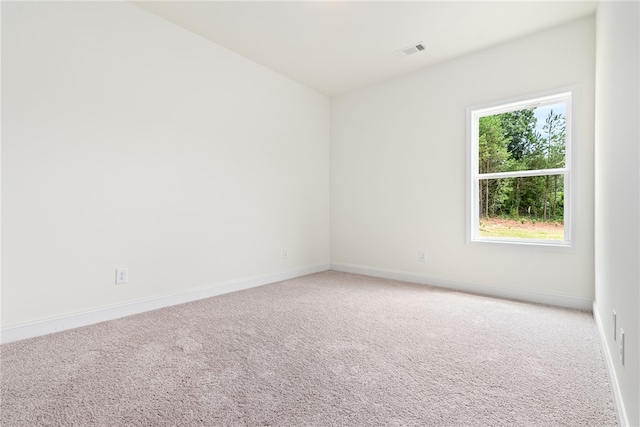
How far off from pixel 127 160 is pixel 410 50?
115 inches

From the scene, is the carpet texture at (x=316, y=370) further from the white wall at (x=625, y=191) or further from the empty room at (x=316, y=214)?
the white wall at (x=625, y=191)

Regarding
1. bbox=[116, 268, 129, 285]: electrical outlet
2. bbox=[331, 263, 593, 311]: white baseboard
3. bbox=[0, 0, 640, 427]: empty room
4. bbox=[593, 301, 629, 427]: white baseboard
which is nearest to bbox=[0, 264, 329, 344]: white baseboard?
bbox=[0, 0, 640, 427]: empty room

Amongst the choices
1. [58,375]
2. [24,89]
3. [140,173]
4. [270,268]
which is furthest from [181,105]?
[58,375]

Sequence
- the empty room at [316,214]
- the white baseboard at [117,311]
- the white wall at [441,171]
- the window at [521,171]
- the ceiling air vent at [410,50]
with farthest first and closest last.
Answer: the ceiling air vent at [410,50]
the window at [521,171]
the white wall at [441,171]
the white baseboard at [117,311]
the empty room at [316,214]

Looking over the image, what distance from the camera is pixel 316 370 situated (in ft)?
5.38

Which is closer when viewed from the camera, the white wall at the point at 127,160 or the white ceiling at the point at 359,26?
the white wall at the point at 127,160

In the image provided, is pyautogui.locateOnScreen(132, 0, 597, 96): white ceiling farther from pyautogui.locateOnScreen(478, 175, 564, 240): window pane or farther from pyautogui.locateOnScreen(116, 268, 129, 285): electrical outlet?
pyautogui.locateOnScreen(116, 268, 129, 285): electrical outlet

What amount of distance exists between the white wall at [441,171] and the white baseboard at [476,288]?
1cm

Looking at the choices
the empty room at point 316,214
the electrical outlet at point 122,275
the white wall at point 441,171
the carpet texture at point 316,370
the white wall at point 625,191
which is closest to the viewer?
the white wall at point 625,191

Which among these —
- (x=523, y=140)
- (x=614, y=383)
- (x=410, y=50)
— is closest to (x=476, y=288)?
(x=523, y=140)

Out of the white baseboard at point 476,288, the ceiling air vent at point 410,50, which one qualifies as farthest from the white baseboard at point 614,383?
the ceiling air vent at point 410,50

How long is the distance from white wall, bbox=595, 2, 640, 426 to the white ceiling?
1119mm

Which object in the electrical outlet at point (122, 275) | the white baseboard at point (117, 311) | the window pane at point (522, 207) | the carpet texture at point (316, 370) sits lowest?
the carpet texture at point (316, 370)

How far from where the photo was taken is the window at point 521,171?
9.46 ft
